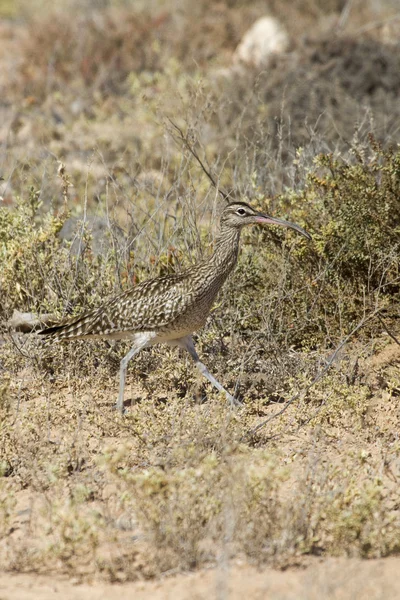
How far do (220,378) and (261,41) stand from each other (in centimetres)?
966

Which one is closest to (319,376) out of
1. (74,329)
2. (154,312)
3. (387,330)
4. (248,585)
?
(387,330)

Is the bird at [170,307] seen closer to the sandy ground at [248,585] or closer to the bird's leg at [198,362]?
the bird's leg at [198,362]

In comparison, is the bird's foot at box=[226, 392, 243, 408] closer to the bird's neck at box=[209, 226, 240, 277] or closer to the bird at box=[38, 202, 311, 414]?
the bird at box=[38, 202, 311, 414]

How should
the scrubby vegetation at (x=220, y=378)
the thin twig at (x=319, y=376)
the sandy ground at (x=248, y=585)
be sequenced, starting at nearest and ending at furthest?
the sandy ground at (x=248, y=585)
the scrubby vegetation at (x=220, y=378)
the thin twig at (x=319, y=376)

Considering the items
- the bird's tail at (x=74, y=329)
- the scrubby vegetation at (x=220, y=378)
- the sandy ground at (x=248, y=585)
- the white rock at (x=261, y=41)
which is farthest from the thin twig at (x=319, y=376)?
the white rock at (x=261, y=41)

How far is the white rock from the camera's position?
45.3 feet

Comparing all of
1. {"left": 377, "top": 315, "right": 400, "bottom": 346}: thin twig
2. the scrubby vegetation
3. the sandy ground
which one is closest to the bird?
the scrubby vegetation

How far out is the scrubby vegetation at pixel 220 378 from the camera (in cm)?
434

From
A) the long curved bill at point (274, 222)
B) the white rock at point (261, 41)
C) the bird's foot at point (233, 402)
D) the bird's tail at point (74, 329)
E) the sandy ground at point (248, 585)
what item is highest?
the white rock at point (261, 41)

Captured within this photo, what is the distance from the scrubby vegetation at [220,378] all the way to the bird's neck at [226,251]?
1.69 ft

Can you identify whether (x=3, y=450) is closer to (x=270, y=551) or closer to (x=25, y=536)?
(x=25, y=536)

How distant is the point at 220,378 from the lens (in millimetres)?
6836

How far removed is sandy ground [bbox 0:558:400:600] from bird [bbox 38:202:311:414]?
216 cm

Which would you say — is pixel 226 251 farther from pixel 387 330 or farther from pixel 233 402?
pixel 387 330
